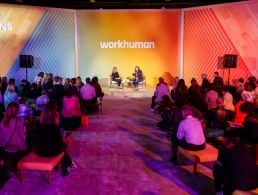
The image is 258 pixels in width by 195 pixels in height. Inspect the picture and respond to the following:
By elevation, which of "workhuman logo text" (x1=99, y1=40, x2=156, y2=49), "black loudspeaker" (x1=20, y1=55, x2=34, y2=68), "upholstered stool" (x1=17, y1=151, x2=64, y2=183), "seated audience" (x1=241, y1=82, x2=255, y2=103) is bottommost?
"upholstered stool" (x1=17, y1=151, x2=64, y2=183)

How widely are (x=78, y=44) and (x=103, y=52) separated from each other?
47.8 inches

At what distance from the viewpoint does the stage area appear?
558cm

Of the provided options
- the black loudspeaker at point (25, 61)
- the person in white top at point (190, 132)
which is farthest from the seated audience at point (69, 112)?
the black loudspeaker at point (25, 61)

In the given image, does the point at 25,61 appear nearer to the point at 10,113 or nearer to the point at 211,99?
the point at 211,99

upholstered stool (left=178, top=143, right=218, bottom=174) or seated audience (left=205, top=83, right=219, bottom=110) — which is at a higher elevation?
seated audience (left=205, top=83, right=219, bottom=110)

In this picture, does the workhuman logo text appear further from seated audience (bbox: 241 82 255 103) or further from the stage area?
seated audience (bbox: 241 82 255 103)

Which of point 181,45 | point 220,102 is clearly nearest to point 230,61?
point 181,45

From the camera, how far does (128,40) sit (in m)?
Result: 16.6

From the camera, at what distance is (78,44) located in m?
16.3

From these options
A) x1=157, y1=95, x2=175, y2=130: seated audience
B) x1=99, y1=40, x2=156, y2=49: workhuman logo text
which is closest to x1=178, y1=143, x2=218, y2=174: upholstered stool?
x1=157, y1=95, x2=175, y2=130: seated audience

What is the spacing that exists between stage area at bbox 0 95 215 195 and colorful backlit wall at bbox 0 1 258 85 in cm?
623

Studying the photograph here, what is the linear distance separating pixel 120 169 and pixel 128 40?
1088 centimetres

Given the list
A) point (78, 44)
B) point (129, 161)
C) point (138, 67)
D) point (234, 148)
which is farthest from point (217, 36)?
point (234, 148)

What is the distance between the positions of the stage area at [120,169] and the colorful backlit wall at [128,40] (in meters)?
6.23
